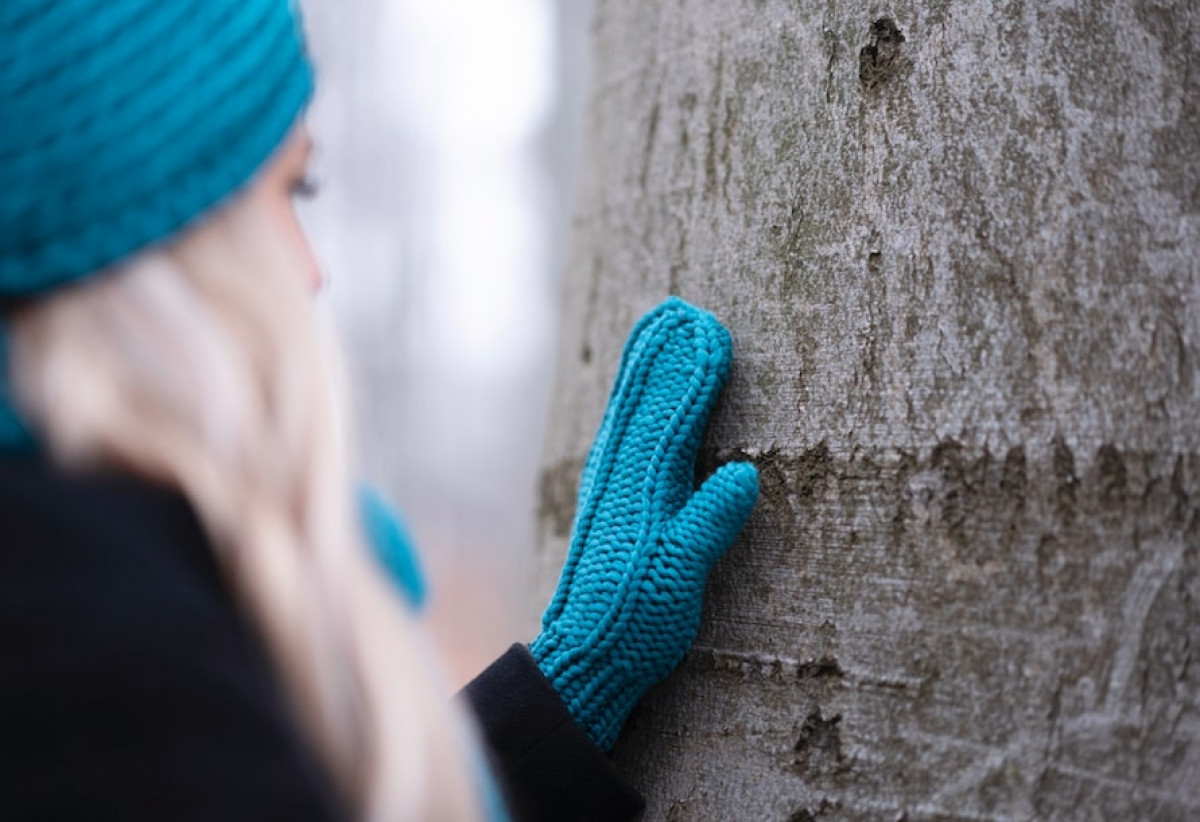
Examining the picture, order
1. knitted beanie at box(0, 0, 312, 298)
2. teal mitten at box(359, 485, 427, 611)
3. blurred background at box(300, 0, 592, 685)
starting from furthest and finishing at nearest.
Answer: blurred background at box(300, 0, 592, 685)
teal mitten at box(359, 485, 427, 611)
knitted beanie at box(0, 0, 312, 298)

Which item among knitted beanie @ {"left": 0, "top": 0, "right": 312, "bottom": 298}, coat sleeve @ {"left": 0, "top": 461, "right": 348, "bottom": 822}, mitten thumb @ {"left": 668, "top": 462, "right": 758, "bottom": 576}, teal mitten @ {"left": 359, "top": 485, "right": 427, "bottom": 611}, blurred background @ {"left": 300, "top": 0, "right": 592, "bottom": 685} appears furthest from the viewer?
blurred background @ {"left": 300, "top": 0, "right": 592, "bottom": 685}

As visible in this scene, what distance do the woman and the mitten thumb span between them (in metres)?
0.26

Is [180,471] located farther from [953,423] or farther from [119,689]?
[953,423]

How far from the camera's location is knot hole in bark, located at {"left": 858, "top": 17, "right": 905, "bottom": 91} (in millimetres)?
901

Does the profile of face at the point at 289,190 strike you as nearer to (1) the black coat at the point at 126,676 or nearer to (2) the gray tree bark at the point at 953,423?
(1) the black coat at the point at 126,676

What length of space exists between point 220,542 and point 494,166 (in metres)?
6.97

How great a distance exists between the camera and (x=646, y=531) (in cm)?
89

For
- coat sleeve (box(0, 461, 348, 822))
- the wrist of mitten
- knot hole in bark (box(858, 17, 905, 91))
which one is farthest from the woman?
knot hole in bark (box(858, 17, 905, 91))

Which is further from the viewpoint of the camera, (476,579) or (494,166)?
(476,579)

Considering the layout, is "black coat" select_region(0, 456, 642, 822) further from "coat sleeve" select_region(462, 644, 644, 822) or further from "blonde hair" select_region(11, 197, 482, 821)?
"coat sleeve" select_region(462, 644, 644, 822)

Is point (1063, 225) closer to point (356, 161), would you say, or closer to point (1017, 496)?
point (1017, 496)

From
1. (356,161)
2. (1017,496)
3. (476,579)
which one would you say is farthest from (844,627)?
(476,579)

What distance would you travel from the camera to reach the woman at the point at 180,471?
0.50 metres

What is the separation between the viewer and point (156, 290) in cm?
61
